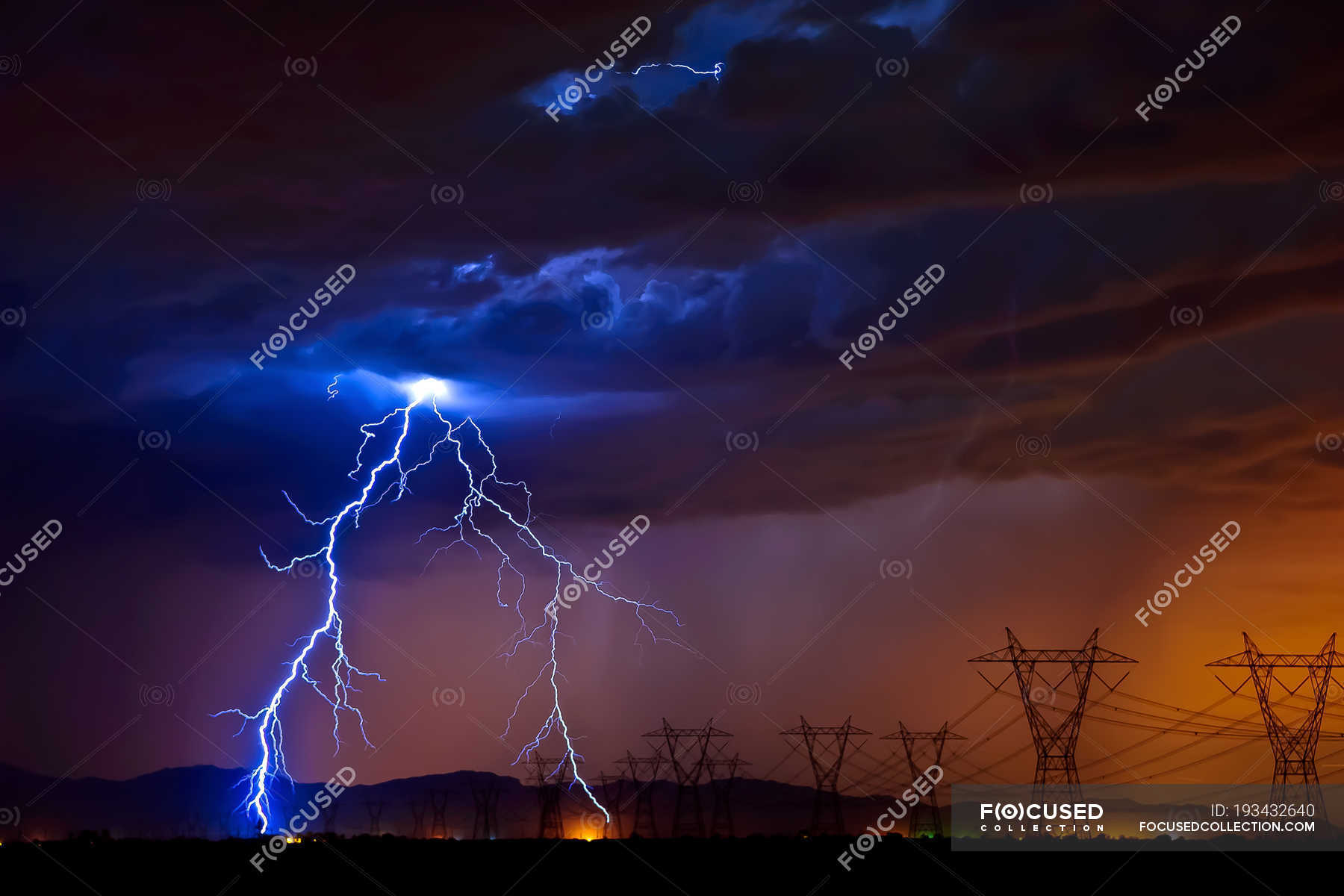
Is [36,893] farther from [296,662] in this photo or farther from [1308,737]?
[1308,737]

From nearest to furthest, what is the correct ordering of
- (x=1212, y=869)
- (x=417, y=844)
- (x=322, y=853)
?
(x=1212, y=869), (x=322, y=853), (x=417, y=844)

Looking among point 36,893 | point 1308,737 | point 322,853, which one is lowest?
point 36,893

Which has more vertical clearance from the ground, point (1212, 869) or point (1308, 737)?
point (1308, 737)

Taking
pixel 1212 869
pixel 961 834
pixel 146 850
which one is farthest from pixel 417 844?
pixel 1212 869

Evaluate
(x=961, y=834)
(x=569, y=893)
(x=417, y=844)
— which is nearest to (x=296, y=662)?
(x=569, y=893)

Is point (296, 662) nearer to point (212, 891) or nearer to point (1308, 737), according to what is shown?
point (212, 891)

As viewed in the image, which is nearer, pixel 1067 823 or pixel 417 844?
pixel 1067 823

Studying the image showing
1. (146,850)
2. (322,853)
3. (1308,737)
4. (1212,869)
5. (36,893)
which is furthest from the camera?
(1308,737)

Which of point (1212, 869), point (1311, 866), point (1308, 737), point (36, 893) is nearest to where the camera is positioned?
point (36, 893)

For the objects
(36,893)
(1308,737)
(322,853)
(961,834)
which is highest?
(1308,737)
